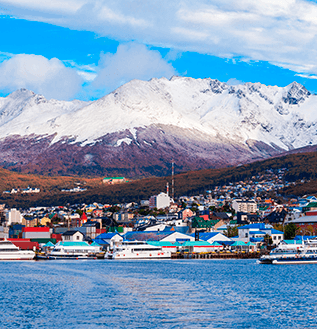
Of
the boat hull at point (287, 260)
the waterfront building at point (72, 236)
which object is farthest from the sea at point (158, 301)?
the waterfront building at point (72, 236)

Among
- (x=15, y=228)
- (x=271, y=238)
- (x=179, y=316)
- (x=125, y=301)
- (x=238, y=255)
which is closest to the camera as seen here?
(x=179, y=316)

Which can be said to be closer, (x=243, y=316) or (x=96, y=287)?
(x=243, y=316)

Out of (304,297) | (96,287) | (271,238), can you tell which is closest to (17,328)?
(96,287)

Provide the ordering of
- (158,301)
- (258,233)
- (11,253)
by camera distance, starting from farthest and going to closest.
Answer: (258,233), (11,253), (158,301)

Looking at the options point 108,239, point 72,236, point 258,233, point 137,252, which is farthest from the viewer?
point 108,239

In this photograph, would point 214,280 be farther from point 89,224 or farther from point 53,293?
point 89,224

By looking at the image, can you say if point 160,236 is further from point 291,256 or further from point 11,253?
point 291,256

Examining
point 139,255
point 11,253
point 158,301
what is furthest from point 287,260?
point 158,301
